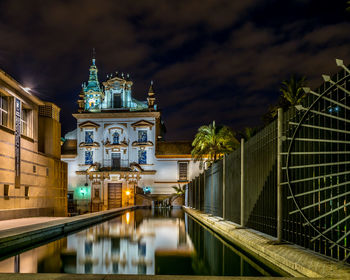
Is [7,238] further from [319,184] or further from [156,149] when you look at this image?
[156,149]

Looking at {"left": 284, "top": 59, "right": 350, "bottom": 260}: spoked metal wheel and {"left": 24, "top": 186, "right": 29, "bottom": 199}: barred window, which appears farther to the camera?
{"left": 24, "top": 186, "right": 29, "bottom": 199}: barred window

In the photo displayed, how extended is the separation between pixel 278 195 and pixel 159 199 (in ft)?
135

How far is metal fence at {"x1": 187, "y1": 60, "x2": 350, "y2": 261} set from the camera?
4.73 meters

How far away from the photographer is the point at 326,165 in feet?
16.4

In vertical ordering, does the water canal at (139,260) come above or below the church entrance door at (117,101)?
below

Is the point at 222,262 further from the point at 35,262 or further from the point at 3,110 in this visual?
the point at 3,110

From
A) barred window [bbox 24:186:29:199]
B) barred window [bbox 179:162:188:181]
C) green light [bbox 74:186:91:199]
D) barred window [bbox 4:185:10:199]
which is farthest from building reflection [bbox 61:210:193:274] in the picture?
green light [bbox 74:186:91:199]

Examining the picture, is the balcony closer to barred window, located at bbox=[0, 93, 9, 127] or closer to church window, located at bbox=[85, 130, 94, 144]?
church window, located at bbox=[85, 130, 94, 144]

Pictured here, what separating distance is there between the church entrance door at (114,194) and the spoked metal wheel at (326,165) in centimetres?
4460

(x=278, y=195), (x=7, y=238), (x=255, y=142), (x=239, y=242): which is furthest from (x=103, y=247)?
(x=255, y=142)

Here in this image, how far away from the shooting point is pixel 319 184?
5395mm


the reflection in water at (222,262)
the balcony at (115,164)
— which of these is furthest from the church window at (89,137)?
the reflection in water at (222,262)

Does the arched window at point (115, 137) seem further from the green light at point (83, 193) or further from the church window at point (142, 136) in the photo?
the green light at point (83, 193)

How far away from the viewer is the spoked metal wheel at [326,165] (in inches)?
180
